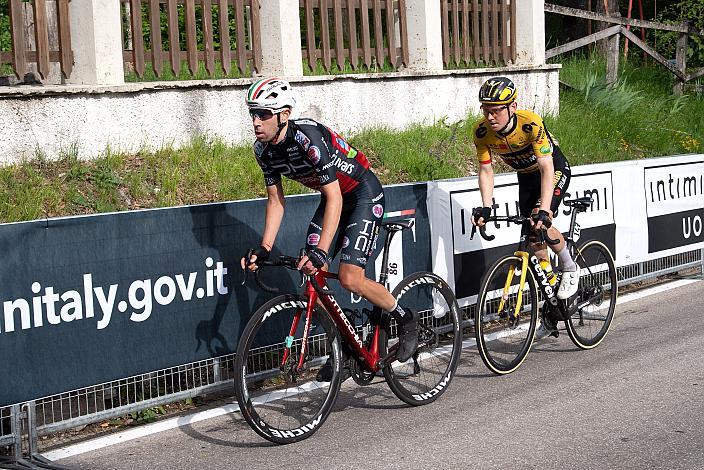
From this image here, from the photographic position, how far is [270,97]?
6.16m

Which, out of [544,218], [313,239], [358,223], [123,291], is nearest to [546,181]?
[544,218]

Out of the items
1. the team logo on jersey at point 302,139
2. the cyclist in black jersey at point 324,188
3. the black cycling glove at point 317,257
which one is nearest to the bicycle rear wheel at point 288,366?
the cyclist in black jersey at point 324,188

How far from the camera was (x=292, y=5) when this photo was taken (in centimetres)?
1323

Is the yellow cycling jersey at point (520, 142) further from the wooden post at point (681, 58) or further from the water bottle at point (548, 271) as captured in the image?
the wooden post at point (681, 58)

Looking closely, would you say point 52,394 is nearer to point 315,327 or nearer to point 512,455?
point 315,327

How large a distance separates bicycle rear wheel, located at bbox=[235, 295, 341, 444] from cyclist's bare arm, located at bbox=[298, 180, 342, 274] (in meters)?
0.39

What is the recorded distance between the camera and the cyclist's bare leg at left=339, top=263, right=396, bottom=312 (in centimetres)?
655

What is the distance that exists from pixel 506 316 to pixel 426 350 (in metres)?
1.01

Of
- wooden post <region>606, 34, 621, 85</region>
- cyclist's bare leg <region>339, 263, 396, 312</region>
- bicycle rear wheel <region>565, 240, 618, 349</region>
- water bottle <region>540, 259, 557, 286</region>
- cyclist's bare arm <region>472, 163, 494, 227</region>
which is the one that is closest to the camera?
cyclist's bare leg <region>339, 263, 396, 312</region>

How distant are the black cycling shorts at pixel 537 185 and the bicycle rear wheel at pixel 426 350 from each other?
1.38 metres

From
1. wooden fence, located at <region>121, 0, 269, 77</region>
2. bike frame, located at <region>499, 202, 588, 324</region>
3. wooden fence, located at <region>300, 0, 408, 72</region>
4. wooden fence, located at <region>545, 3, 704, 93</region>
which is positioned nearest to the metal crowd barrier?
bike frame, located at <region>499, 202, 588, 324</region>

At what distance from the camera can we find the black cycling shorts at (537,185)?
841 cm

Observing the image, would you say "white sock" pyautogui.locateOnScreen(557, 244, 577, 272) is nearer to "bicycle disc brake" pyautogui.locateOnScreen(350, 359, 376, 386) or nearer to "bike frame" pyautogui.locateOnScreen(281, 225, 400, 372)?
"bike frame" pyautogui.locateOnScreen(281, 225, 400, 372)

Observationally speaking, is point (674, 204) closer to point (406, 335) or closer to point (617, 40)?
point (406, 335)
